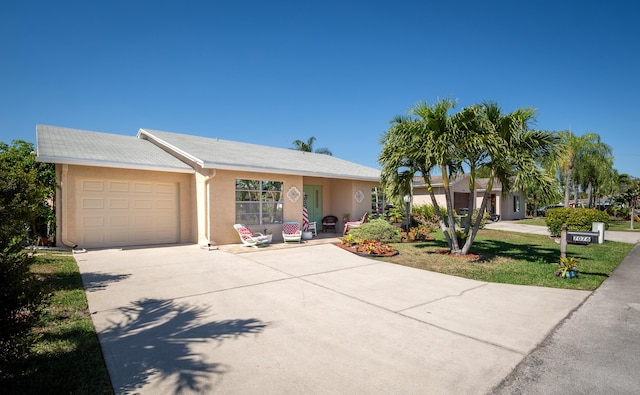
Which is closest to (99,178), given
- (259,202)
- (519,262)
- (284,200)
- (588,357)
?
(259,202)

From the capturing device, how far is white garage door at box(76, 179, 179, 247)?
11109mm

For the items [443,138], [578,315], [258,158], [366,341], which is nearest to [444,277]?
[578,315]

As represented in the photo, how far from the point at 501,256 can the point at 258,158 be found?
1006 cm

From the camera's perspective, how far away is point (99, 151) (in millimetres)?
11648

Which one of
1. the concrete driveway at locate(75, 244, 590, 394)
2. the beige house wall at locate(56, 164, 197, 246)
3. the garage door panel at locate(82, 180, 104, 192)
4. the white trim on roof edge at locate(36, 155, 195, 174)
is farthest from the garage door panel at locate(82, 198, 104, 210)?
the concrete driveway at locate(75, 244, 590, 394)

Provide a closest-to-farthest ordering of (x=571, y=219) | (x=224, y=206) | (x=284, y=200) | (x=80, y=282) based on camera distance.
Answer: (x=80, y=282) → (x=224, y=206) → (x=284, y=200) → (x=571, y=219)

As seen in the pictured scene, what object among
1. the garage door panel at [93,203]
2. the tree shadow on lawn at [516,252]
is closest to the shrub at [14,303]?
the garage door panel at [93,203]

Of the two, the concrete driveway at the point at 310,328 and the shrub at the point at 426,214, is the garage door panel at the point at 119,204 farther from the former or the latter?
the shrub at the point at 426,214

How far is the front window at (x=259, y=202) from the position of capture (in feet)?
41.5

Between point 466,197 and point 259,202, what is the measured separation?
2247cm

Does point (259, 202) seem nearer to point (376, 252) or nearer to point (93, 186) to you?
point (376, 252)

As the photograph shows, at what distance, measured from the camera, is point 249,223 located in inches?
512

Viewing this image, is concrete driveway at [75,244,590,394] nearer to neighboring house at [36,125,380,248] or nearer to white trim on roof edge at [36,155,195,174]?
neighboring house at [36,125,380,248]

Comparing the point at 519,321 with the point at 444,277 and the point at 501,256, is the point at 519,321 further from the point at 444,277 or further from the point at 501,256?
the point at 501,256
